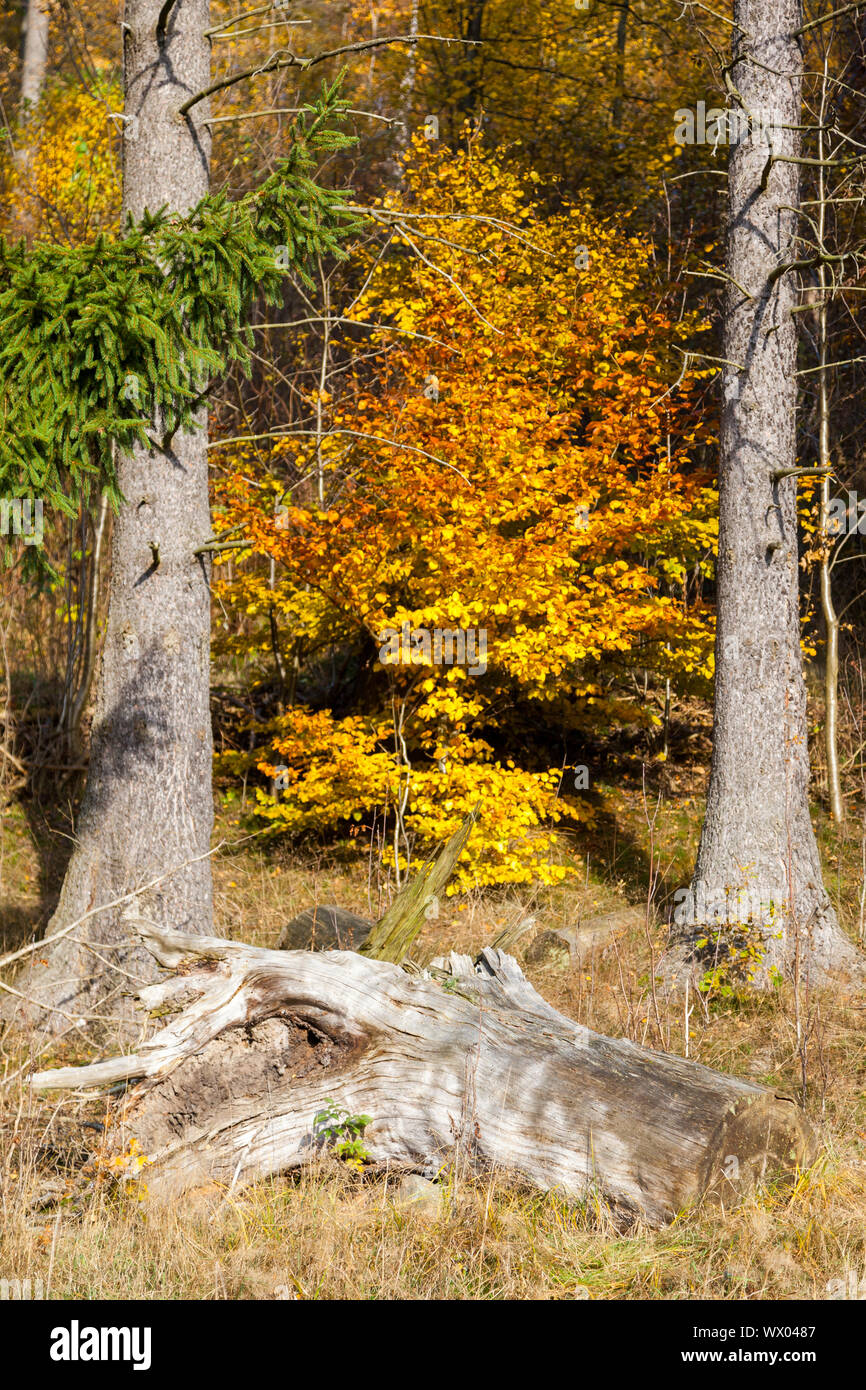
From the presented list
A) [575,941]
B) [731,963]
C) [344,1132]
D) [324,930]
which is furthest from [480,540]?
[344,1132]

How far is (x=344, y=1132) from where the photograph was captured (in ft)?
14.6

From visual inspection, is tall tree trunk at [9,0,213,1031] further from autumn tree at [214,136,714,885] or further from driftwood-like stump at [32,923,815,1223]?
driftwood-like stump at [32,923,815,1223]

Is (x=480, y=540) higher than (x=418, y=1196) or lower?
higher

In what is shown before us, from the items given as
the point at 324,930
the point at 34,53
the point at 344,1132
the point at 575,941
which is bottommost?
the point at 344,1132

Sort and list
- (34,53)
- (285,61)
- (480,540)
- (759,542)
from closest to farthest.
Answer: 1. (285,61)
2. (759,542)
3. (480,540)
4. (34,53)

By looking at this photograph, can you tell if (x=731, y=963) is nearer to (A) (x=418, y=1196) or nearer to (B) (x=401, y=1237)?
(A) (x=418, y=1196)

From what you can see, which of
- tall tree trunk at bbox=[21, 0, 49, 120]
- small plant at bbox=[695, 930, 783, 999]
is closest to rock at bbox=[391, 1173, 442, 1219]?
small plant at bbox=[695, 930, 783, 999]

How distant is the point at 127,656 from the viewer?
23.0ft

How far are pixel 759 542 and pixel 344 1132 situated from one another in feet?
17.4

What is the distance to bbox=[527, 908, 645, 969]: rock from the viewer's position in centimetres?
782

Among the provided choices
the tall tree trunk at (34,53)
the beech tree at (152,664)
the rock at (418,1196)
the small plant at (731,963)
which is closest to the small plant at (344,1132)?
the rock at (418,1196)

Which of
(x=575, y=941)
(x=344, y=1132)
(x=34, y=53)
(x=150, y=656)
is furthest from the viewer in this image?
(x=34, y=53)

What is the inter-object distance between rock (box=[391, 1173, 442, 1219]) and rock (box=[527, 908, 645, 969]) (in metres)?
2.94
